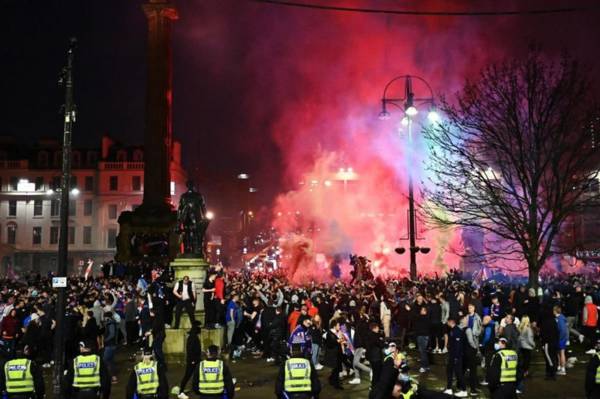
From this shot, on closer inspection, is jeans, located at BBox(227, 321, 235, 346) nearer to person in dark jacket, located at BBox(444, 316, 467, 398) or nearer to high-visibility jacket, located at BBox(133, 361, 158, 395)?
person in dark jacket, located at BBox(444, 316, 467, 398)

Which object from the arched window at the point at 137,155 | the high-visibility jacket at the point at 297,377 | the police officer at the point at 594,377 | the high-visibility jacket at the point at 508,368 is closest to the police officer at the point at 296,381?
the high-visibility jacket at the point at 297,377

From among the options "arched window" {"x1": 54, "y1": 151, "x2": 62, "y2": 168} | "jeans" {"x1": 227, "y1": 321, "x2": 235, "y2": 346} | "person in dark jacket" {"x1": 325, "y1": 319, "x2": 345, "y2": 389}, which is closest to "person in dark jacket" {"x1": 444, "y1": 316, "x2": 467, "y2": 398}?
"person in dark jacket" {"x1": 325, "y1": 319, "x2": 345, "y2": 389}

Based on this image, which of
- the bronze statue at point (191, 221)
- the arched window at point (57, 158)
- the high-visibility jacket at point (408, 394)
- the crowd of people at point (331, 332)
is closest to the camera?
the high-visibility jacket at point (408, 394)

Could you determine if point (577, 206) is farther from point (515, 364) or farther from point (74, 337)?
point (74, 337)

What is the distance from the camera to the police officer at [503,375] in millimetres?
9227

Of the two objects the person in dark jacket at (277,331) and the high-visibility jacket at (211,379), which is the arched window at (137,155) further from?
the high-visibility jacket at (211,379)

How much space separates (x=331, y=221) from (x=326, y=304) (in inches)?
1857

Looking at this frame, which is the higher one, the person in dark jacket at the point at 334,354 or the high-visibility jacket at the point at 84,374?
the high-visibility jacket at the point at 84,374

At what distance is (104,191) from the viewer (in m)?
68.8

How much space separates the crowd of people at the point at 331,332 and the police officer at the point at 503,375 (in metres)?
0.02

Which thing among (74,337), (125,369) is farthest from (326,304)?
(74,337)

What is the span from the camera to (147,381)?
8.05 m

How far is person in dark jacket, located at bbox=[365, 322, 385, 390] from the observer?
11394mm

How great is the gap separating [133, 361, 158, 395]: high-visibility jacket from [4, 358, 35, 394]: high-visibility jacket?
173 cm
